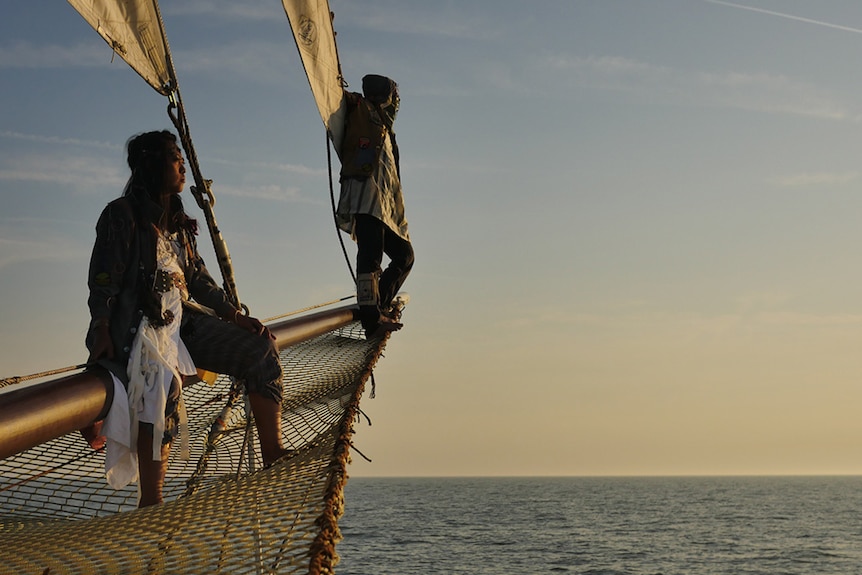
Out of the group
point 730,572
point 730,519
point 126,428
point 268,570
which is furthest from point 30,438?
point 730,519

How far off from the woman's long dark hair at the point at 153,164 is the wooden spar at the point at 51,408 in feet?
2.43

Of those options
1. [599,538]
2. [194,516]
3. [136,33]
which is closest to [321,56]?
[136,33]

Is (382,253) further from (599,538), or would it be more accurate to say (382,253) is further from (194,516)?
(599,538)

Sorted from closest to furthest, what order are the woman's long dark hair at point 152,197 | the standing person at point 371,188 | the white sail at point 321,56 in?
the woman's long dark hair at point 152,197
the white sail at point 321,56
the standing person at point 371,188

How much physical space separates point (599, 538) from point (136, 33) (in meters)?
64.6

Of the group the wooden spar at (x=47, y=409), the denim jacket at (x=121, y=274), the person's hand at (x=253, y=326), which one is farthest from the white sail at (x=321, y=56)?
the wooden spar at (x=47, y=409)

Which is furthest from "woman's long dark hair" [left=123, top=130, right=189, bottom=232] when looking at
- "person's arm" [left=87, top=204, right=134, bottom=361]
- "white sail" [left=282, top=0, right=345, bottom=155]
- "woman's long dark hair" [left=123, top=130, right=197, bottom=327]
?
"white sail" [left=282, top=0, right=345, bottom=155]

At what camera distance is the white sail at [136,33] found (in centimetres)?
333

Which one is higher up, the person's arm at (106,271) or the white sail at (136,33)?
the white sail at (136,33)

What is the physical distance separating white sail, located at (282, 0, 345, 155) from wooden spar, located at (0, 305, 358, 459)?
345 centimetres

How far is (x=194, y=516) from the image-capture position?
2.34 meters

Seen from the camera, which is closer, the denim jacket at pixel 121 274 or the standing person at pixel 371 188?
the denim jacket at pixel 121 274

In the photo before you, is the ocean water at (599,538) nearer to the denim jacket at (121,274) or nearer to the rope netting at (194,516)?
the rope netting at (194,516)

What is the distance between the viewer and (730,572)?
50.8m
